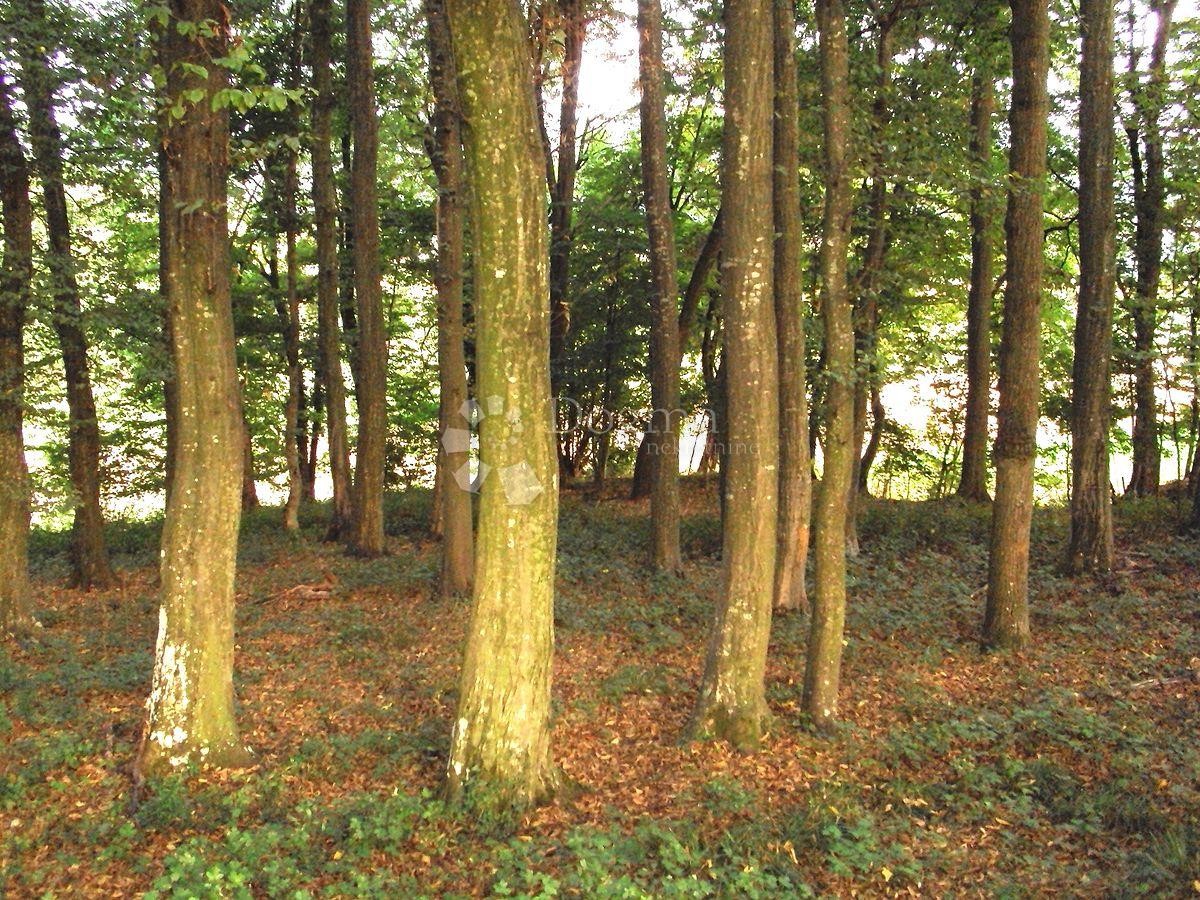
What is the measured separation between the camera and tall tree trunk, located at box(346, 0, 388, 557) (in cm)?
1201

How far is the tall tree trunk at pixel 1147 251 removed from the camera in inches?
569

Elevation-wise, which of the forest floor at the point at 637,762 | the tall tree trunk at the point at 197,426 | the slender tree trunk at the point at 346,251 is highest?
the slender tree trunk at the point at 346,251

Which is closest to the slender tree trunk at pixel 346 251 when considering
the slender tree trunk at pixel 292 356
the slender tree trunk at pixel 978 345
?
the slender tree trunk at pixel 292 356

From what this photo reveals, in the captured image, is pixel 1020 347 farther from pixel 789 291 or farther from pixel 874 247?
pixel 874 247

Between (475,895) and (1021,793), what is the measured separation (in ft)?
13.7

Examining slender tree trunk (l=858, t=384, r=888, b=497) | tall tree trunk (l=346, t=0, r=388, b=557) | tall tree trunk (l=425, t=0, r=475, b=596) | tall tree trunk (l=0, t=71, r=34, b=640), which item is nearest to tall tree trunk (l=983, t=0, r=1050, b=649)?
tall tree trunk (l=425, t=0, r=475, b=596)

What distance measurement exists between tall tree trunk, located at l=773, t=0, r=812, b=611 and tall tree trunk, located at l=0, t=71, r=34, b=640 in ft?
25.9

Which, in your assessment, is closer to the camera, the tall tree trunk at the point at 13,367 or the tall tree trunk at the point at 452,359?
the tall tree trunk at the point at 13,367

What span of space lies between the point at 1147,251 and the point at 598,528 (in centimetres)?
1162

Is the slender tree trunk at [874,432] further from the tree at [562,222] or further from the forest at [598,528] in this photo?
the tree at [562,222]

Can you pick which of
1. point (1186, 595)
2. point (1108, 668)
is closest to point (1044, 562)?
point (1186, 595)

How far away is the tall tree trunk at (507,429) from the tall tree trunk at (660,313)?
22.5ft

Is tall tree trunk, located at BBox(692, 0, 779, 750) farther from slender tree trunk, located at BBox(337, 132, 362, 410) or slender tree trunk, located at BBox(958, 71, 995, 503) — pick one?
slender tree trunk, located at BBox(337, 132, 362, 410)

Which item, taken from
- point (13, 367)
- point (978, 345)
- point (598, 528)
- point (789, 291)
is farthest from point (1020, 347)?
point (13, 367)
